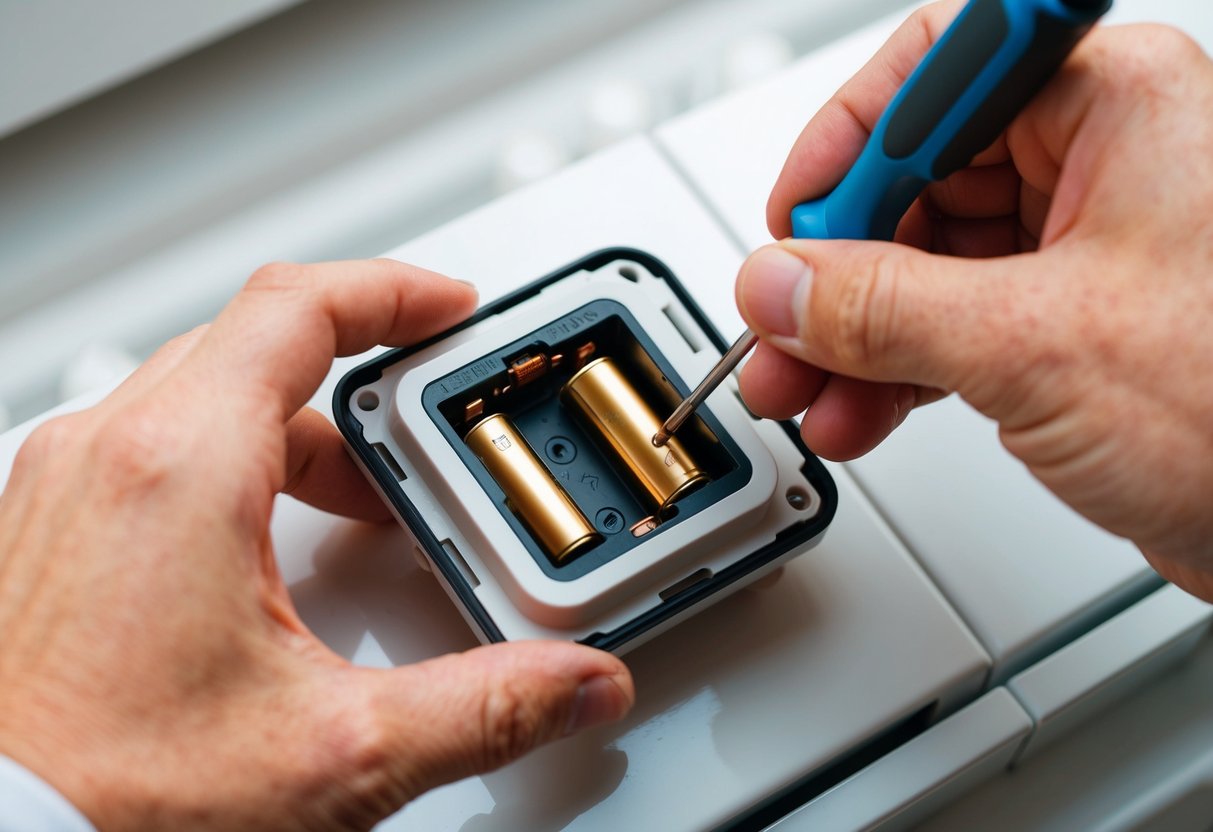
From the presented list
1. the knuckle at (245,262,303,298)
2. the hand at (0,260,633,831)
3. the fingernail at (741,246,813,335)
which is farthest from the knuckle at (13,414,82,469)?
the fingernail at (741,246,813,335)

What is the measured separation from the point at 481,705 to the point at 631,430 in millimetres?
200

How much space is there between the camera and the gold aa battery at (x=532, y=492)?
2.13ft

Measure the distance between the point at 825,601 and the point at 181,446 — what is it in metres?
0.40

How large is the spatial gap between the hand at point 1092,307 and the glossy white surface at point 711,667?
0.50ft

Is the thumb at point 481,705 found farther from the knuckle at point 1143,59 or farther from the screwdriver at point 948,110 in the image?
the knuckle at point 1143,59

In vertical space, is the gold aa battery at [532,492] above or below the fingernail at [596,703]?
above

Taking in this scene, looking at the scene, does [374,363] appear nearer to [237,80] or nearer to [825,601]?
[825,601]

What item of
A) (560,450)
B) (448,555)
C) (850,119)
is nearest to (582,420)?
(560,450)

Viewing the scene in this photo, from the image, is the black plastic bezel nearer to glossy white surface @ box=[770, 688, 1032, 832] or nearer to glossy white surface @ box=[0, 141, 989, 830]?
glossy white surface @ box=[0, 141, 989, 830]

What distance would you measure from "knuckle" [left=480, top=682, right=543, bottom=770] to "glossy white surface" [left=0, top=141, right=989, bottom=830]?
111mm

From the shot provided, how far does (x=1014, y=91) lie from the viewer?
0.55m

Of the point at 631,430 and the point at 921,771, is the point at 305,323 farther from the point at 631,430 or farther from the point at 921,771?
the point at 921,771

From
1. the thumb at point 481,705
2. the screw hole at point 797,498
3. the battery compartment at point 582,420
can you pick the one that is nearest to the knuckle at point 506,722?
the thumb at point 481,705

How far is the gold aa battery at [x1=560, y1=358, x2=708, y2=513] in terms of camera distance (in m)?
0.67
